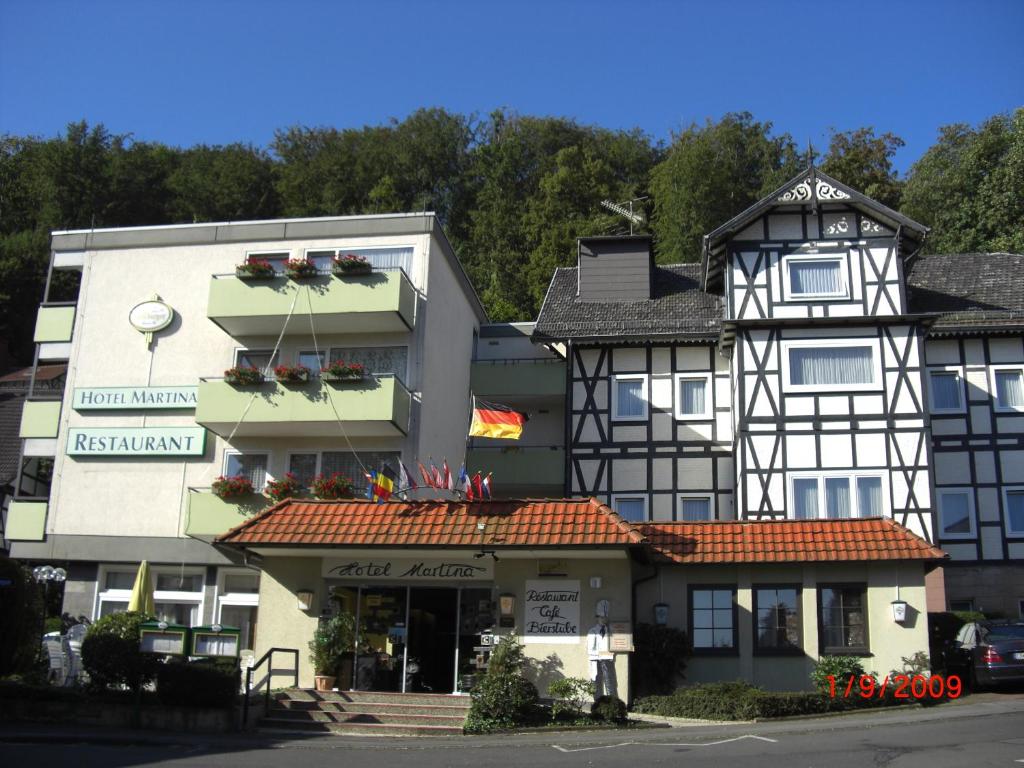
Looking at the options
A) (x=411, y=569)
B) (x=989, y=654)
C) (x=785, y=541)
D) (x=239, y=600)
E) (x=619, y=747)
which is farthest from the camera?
(x=239, y=600)

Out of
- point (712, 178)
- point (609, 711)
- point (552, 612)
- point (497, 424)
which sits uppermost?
point (712, 178)

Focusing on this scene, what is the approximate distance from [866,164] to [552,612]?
38.3 metres

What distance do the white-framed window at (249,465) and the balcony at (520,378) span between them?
7.15 m

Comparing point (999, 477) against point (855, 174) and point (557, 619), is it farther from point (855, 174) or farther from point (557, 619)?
point (855, 174)

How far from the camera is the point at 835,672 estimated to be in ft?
63.6

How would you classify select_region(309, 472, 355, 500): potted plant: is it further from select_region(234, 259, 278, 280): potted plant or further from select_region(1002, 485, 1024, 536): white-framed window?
select_region(1002, 485, 1024, 536): white-framed window

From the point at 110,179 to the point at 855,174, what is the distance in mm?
36785

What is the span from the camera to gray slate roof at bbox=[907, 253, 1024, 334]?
97.3ft

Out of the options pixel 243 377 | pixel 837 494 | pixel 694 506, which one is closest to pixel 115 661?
pixel 243 377

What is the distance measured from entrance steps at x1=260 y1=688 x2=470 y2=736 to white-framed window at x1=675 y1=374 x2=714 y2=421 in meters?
12.9

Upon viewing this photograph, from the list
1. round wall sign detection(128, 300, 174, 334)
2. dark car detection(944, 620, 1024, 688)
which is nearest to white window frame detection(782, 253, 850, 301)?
dark car detection(944, 620, 1024, 688)

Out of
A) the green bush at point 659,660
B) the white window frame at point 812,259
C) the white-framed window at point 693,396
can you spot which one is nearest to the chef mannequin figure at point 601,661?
the green bush at point 659,660

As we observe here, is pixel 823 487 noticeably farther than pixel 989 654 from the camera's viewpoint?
Yes

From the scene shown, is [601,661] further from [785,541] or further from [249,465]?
[249,465]
